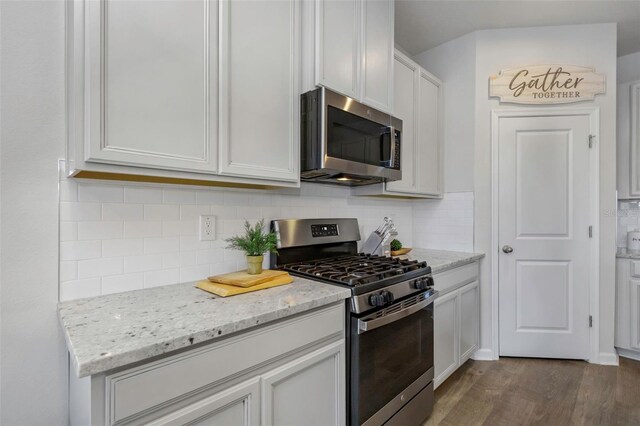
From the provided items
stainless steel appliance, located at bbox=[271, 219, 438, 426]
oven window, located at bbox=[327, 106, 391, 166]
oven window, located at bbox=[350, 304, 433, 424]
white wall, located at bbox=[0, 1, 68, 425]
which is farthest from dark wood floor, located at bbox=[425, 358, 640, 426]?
white wall, located at bbox=[0, 1, 68, 425]

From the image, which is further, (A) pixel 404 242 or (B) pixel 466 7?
(A) pixel 404 242

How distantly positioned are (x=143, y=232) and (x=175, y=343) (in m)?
0.69

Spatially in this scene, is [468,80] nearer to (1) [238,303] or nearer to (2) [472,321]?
(2) [472,321]

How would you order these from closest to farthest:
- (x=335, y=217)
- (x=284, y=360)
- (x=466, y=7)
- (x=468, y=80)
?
1. (x=284, y=360)
2. (x=335, y=217)
3. (x=466, y=7)
4. (x=468, y=80)

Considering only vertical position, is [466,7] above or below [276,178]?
above

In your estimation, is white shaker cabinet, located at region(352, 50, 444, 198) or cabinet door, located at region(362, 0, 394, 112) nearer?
cabinet door, located at region(362, 0, 394, 112)

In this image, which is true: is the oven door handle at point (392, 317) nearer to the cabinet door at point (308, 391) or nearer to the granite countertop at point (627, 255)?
the cabinet door at point (308, 391)

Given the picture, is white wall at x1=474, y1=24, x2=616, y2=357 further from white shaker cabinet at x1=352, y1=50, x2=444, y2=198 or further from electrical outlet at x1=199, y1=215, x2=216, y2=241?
electrical outlet at x1=199, y1=215, x2=216, y2=241

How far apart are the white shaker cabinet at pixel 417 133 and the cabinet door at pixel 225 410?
1.56 m

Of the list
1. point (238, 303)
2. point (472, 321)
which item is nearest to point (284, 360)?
point (238, 303)

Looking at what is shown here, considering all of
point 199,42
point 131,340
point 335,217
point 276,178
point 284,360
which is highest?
point 199,42

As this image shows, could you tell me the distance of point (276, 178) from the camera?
1.52 m

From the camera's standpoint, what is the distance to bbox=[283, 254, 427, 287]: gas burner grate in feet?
4.94

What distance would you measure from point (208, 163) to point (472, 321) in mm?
2347
